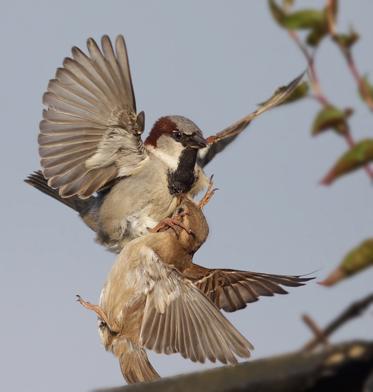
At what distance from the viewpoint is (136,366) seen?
5234mm

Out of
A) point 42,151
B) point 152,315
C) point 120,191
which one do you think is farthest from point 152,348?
point 42,151

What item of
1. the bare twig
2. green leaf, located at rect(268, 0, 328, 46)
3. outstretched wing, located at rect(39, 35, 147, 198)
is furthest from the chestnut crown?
the bare twig

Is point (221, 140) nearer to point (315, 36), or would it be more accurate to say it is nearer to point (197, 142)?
point (197, 142)

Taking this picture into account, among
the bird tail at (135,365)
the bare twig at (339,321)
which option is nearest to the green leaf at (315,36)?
the bare twig at (339,321)

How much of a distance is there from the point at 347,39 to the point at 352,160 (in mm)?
190

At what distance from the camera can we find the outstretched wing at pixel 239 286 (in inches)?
229

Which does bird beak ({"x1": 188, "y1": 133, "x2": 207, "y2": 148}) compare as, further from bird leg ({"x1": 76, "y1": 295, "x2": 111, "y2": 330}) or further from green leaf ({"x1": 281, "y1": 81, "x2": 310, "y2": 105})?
green leaf ({"x1": 281, "y1": 81, "x2": 310, "y2": 105})

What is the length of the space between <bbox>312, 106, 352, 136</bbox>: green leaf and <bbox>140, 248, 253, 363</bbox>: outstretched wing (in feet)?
11.5

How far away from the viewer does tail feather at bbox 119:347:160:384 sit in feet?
17.1

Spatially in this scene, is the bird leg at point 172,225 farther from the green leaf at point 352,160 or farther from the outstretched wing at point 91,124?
the green leaf at point 352,160

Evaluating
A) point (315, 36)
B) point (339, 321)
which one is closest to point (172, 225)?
point (315, 36)

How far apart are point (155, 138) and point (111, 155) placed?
20.8 inches

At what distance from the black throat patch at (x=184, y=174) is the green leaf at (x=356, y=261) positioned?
4.85m

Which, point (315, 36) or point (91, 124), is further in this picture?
point (91, 124)
